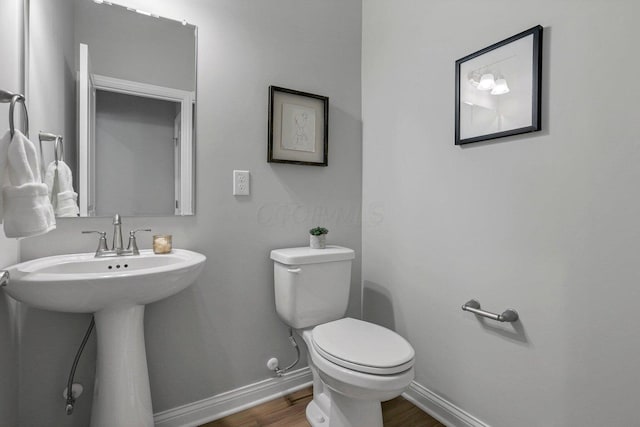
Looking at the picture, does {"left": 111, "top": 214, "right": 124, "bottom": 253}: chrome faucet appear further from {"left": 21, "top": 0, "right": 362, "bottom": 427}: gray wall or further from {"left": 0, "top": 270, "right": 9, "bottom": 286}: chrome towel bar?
{"left": 0, "top": 270, "right": 9, "bottom": 286}: chrome towel bar

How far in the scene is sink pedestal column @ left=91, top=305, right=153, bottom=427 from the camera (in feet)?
3.86

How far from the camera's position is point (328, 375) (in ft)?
4.09

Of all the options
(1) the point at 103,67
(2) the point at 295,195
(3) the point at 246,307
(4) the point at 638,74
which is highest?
(1) the point at 103,67

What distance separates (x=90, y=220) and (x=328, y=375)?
3.74ft

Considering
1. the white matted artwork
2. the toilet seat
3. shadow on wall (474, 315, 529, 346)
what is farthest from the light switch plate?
shadow on wall (474, 315, 529, 346)

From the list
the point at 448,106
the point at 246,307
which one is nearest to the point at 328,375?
the point at 246,307

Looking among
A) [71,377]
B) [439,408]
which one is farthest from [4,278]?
[439,408]

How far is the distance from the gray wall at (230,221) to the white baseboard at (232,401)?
4 cm

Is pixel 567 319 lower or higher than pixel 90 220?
lower

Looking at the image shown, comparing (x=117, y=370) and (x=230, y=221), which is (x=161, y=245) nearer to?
(x=230, y=221)

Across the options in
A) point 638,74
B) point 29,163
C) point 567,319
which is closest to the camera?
point 29,163

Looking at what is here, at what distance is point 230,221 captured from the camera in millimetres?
1630

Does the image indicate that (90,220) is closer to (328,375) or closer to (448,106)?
(328,375)

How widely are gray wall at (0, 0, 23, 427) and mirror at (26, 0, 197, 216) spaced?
0.08 m
